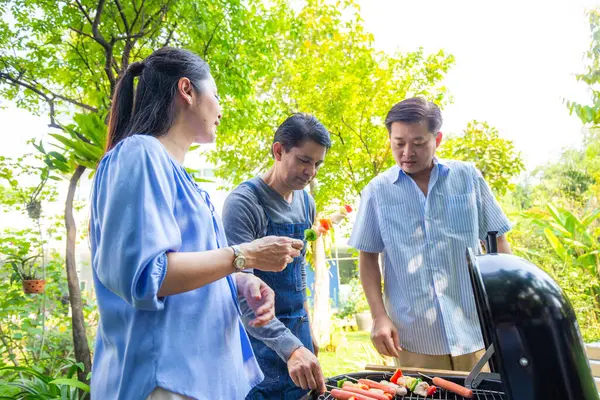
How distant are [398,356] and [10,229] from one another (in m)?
5.21

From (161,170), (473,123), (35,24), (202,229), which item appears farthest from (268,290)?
(473,123)

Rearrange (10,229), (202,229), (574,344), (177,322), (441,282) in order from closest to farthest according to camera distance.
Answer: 1. (574,344)
2. (177,322)
3. (202,229)
4. (441,282)
5. (10,229)

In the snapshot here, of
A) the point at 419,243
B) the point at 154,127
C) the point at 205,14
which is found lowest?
the point at 419,243

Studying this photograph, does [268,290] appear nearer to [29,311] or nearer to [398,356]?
[398,356]

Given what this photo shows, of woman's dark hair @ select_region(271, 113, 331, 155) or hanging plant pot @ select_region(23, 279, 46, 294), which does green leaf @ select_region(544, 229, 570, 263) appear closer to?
woman's dark hair @ select_region(271, 113, 331, 155)

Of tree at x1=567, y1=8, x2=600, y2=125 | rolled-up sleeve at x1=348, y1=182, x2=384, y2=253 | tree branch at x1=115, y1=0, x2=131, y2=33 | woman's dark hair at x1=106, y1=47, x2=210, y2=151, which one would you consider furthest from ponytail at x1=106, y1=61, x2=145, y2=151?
tree at x1=567, y1=8, x2=600, y2=125

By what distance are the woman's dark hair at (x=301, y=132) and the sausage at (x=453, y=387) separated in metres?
1.12

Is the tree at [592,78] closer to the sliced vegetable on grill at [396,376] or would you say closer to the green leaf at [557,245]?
the green leaf at [557,245]

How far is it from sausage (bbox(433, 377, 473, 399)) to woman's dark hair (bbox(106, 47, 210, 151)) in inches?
50.6

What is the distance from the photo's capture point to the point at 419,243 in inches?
85.0

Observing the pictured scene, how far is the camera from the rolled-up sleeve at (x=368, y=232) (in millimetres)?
2271

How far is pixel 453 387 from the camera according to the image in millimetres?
1546

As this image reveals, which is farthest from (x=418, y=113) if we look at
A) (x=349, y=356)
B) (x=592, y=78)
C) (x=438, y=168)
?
(x=592, y=78)

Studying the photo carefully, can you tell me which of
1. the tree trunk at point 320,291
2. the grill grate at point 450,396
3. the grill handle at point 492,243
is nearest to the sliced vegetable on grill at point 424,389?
the grill grate at point 450,396
